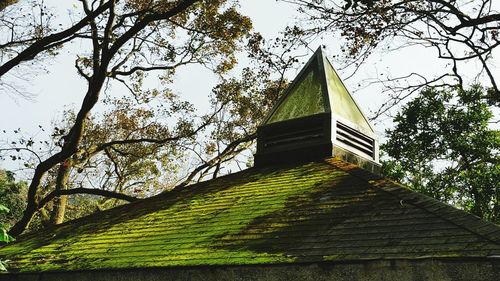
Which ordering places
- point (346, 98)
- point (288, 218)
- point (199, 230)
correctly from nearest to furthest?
point (288, 218), point (199, 230), point (346, 98)

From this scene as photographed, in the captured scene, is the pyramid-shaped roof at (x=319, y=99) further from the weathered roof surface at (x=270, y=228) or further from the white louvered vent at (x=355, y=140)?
the weathered roof surface at (x=270, y=228)

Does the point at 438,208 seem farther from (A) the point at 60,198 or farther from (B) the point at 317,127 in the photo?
(A) the point at 60,198

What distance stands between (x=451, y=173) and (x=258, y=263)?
46.8ft

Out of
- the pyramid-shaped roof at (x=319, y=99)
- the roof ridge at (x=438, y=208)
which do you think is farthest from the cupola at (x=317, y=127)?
the roof ridge at (x=438, y=208)

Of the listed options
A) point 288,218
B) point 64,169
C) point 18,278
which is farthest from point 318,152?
point 64,169

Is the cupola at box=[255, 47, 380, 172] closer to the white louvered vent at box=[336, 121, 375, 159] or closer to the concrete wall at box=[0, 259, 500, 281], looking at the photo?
→ the white louvered vent at box=[336, 121, 375, 159]

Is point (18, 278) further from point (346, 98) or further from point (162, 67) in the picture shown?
point (162, 67)

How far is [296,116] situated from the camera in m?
12.2

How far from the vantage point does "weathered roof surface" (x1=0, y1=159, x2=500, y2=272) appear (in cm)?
636

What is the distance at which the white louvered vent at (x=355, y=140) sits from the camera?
1174 cm

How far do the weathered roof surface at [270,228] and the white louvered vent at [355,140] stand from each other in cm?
122

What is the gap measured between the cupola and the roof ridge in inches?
76.1

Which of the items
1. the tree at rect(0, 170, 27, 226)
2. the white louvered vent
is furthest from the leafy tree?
the tree at rect(0, 170, 27, 226)

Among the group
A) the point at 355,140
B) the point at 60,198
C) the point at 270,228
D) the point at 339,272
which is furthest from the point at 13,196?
the point at 339,272
